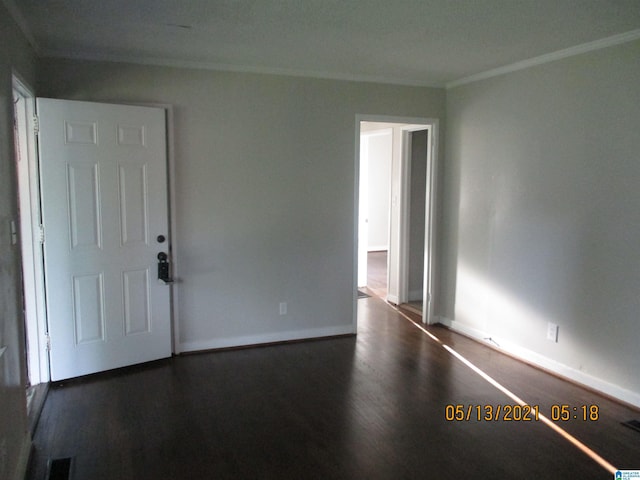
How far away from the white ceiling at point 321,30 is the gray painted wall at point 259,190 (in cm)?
22

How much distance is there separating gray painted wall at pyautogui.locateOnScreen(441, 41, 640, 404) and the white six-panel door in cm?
269

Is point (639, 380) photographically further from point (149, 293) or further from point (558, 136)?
point (149, 293)

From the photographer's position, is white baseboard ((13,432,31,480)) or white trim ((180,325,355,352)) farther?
white trim ((180,325,355,352))

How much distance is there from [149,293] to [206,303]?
489mm

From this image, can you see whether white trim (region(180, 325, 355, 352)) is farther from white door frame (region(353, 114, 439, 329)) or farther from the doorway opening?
the doorway opening

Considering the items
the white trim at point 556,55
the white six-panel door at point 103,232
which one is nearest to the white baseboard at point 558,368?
the white trim at point 556,55

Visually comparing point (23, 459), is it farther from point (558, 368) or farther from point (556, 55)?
point (556, 55)

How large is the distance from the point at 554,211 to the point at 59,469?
11.7 feet

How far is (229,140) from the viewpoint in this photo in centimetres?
409

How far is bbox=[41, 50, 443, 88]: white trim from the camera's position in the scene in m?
3.64

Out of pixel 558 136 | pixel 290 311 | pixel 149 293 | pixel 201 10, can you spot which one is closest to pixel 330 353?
pixel 290 311

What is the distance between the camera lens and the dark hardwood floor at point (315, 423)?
2512 millimetres

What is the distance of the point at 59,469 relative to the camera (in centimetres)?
249
